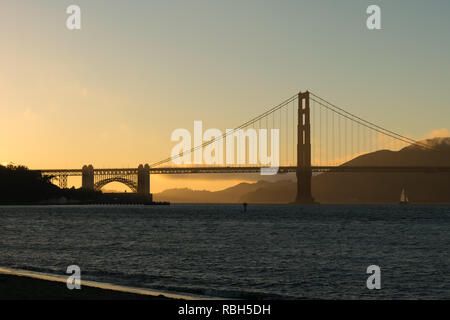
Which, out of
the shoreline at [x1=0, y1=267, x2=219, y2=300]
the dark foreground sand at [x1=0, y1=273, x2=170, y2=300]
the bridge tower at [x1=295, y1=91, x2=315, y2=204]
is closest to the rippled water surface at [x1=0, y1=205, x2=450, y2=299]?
the shoreline at [x1=0, y1=267, x2=219, y2=300]

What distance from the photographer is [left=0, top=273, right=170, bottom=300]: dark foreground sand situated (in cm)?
1764

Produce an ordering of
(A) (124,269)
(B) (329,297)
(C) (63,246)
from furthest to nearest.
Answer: (C) (63,246)
(A) (124,269)
(B) (329,297)

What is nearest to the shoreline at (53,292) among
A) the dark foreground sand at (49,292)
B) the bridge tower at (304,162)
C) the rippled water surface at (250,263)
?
the dark foreground sand at (49,292)

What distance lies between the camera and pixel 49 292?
18438 millimetres

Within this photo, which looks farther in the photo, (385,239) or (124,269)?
(385,239)

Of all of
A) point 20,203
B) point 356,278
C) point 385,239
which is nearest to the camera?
point 356,278

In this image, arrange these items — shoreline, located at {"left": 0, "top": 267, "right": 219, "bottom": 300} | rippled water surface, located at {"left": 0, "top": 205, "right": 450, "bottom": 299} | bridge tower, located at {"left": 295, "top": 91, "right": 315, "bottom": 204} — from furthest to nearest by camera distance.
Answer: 1. bridge tower, located at {"left": 295, "top": 91, "right": 315, "bottom": 204}
2. rippled water surface, located at {"left": 0, "top": 205, "right": 450, "bottom": 299}
3. shoreline, located at {"left": 0, "top": 267, "right": 219, "bottom": 300}

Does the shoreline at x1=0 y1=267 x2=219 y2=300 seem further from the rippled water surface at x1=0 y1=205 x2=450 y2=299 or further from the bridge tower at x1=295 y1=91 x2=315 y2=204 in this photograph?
the bridge tower at x1=295 y1=91 x2=315 y2=204

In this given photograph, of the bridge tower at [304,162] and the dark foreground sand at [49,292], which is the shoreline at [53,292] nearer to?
the dark foreground sand at [49,292]

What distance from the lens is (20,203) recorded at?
633ft

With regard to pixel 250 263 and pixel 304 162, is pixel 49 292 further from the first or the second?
pixel 304 162
